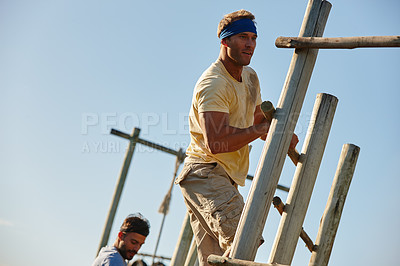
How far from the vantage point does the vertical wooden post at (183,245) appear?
6.41 meters

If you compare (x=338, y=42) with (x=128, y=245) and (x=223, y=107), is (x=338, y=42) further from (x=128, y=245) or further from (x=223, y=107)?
(x=128, y=245)

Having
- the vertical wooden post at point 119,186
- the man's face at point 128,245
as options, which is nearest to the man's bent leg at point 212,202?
the man's face at point 128,245

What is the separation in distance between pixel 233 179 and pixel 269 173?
1.71ft

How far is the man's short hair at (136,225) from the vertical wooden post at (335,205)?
173 centimetres

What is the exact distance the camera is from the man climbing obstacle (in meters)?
3.47

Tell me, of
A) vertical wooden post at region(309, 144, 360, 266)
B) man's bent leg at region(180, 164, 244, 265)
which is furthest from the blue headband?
vertical wooden post at region(309, 144, 360, 266)

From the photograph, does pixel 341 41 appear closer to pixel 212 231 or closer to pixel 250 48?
pixel 250 48

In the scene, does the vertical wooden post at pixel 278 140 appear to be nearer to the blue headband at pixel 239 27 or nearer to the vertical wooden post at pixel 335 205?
the blue headband at pixel 239 27

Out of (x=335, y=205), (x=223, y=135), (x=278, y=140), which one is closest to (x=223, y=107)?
(x=223, y=135)

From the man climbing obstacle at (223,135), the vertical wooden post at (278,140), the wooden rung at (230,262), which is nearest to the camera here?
the wooden rung at (230,262)

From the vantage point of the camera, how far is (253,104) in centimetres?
396

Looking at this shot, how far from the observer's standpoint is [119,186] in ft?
27.0

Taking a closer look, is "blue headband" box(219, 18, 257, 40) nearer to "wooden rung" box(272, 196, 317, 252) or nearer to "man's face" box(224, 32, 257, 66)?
"man's face" box(224, 32, 257, 66)

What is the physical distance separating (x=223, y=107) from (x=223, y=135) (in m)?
0.23
